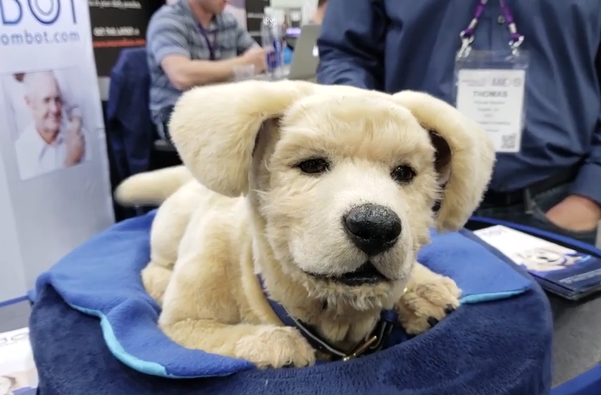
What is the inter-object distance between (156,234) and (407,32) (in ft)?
1.89

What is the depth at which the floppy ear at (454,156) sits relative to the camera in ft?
2.05

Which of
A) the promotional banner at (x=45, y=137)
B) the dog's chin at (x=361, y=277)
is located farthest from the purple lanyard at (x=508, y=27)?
the promotional banner at (x=45, y=137)

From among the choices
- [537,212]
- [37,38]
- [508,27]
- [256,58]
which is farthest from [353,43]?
[256,58]

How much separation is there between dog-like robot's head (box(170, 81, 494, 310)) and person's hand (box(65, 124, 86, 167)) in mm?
1291

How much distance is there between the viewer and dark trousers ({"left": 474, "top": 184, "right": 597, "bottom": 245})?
3.79 ft

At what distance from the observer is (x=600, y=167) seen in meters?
1.15

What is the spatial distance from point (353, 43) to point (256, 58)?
1153 millimetres

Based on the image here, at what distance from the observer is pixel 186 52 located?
6.97ft

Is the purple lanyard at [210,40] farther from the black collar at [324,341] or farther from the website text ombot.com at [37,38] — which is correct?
the black collar at [324,341]

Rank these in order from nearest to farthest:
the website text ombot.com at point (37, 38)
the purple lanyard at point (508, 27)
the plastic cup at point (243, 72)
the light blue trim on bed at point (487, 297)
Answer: the light blue trim on bed at point (487, 297) < the purple lanyard at point (508, 27) < the website text ombot.com at point (37, 38) < the plastic cup at point (243, 72)

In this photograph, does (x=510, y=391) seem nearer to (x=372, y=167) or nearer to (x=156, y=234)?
(x=372, y=167)

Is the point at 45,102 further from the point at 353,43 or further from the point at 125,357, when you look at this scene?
the point at 125,357

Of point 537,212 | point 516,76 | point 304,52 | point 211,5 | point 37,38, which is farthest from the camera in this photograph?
point 304,52

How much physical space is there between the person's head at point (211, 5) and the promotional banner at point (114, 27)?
0.74 m
